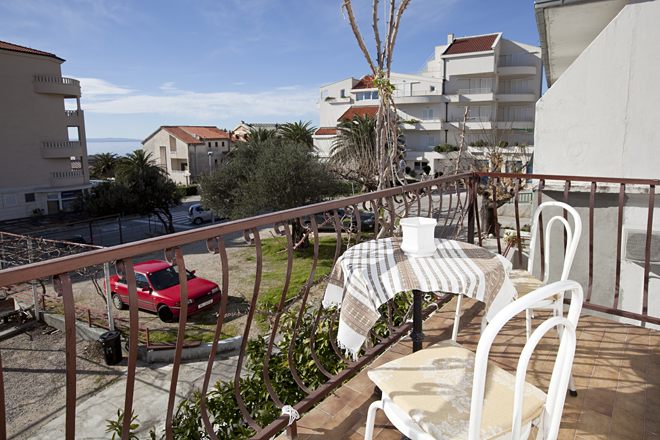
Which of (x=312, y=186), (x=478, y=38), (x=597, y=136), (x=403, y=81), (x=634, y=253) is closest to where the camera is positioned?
(x=634, y=253)

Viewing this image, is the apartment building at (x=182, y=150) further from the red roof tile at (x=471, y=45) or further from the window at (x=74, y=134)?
the red roof tile at (x=471, y=45)

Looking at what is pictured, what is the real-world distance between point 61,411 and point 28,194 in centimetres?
2329

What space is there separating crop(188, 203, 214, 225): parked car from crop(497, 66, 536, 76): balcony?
89.5ft

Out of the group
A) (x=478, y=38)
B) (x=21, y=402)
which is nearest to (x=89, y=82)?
(x=21, y=402)

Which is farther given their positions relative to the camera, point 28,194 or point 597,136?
point 28,194

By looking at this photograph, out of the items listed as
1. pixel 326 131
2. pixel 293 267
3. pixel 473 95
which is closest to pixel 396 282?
Answer: pixel 293 267

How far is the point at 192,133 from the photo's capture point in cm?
4678

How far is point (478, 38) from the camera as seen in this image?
3806 centimetres

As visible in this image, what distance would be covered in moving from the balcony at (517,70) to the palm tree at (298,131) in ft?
56.5

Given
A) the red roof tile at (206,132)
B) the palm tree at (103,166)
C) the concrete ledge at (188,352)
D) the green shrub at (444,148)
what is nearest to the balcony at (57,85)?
the palm tree at (103,166)

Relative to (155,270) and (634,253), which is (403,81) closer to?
(155,270)

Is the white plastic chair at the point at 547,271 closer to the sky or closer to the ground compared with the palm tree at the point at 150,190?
closer to the sky

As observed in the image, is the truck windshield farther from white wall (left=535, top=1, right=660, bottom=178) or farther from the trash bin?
white wall (left=535, top=1, right=660, bottom=178)

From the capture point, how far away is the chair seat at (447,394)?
125cm
